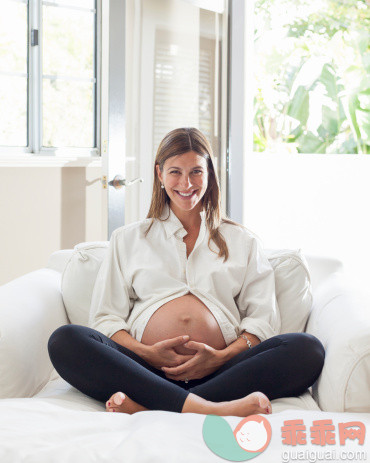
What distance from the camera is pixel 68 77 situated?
3244mm

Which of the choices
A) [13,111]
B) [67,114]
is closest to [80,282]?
[13,111]

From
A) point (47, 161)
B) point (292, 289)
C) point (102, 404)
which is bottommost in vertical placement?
point (102, 404)

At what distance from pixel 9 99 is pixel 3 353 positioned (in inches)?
73.9

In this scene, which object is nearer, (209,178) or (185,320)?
(185,320)

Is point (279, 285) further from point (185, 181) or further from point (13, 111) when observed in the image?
point (13, 111)

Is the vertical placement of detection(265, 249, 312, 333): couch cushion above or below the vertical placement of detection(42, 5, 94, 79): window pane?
below

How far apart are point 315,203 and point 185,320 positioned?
409 cm

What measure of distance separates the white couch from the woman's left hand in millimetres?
199

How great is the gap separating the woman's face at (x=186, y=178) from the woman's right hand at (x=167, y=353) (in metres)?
0.42

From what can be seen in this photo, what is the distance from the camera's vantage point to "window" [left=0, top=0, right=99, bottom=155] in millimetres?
3039

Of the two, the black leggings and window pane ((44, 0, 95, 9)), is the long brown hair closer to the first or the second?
the black leggings

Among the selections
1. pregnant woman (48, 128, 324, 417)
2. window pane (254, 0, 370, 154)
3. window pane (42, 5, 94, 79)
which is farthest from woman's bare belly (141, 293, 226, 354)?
window pane (254, 0, 370, 154)

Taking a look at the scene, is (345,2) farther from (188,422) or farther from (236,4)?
(188,422)

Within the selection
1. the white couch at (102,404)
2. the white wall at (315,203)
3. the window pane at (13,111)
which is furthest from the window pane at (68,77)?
the white wall at (315,203)
